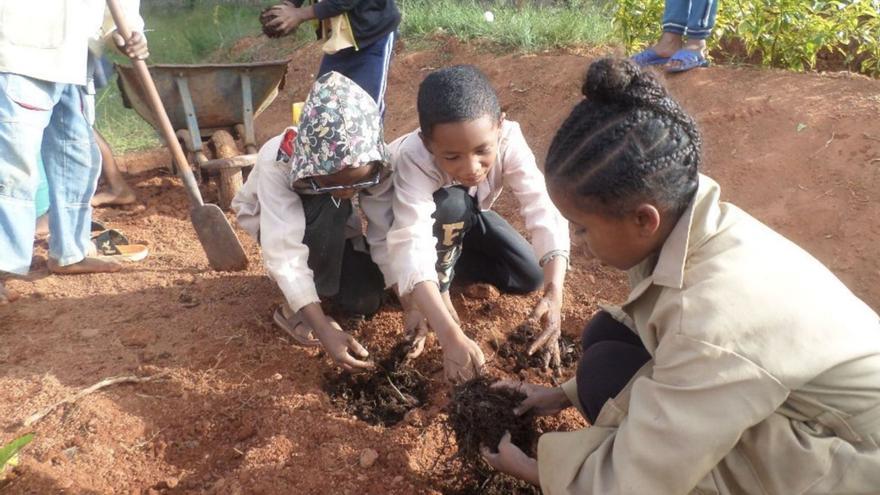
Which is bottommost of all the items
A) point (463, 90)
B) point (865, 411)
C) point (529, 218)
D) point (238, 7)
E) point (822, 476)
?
point (238, 7)

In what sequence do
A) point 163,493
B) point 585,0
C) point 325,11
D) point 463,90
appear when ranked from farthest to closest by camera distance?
point 585,0
point 325,11
point 463,90
point 163,493

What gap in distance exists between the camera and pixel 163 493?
6.90 ft

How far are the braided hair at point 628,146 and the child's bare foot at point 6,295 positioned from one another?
2598mm

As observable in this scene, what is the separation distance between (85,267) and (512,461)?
2422mm

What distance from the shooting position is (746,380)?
4.42 ft

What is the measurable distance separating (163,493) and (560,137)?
58.6 inches

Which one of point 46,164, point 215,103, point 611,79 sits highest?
point 611,79

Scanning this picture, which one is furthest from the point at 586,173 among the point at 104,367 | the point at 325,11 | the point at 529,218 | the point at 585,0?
the point at 585,0

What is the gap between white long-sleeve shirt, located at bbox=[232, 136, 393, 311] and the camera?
248 centimetres

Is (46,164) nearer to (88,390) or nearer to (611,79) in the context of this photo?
(88,390)

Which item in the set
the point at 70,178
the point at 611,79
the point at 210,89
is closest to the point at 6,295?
the point at 70,178

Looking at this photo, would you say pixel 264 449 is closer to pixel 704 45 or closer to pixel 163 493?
pixel 163 493

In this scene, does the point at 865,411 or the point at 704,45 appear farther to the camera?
the point at 704,45

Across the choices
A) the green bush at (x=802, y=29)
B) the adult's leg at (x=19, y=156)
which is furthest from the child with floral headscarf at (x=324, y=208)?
the green bush at (x=802, y=29)
